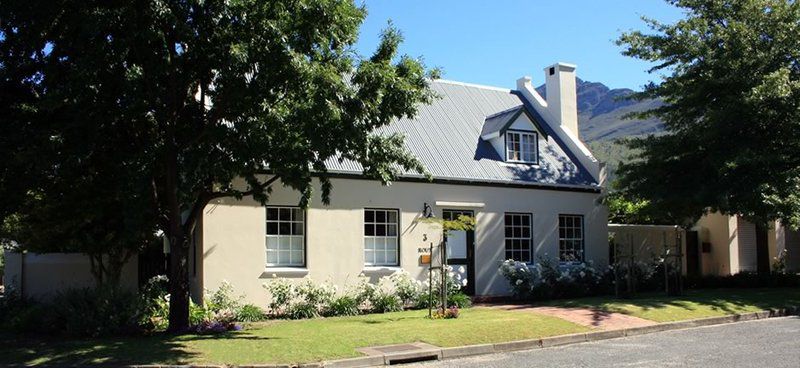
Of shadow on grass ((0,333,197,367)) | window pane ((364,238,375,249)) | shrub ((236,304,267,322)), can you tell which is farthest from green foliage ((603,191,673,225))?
shadow on grass ((0,333,197,367))

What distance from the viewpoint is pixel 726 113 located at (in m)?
17.5

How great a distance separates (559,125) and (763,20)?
6820 millimetres

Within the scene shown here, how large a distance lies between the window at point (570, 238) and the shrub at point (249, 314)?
9713 mm

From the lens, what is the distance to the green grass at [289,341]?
10352 mm

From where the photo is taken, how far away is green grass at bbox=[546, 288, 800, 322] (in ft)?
49.6

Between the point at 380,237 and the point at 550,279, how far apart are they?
16.3 feet

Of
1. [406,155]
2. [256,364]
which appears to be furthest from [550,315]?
[256,364]

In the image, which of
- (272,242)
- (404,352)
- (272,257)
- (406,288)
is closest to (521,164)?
(406,288)

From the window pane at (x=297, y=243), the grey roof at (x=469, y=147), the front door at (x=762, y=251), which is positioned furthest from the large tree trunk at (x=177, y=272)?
the front door at (x=762, y=251)

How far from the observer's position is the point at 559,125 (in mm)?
22766

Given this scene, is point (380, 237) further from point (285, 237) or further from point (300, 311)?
point (300, 311)

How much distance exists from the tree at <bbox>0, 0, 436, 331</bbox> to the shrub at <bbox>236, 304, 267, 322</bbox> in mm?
2353

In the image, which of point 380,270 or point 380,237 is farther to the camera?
point 380,237

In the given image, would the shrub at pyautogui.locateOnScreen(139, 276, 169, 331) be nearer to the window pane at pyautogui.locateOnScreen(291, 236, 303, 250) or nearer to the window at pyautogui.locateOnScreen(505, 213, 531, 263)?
the window pane at pyautogui.locateOnScreen(291, 236, 303, 250)
